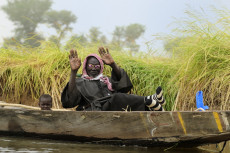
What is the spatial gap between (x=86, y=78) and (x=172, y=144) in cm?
150

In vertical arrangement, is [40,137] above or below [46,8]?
below

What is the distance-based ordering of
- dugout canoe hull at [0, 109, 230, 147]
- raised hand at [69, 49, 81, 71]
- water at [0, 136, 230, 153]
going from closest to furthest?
dugout canoe hull at [0, 109, 230, 147] → water at [0, 136, 230, 153] → raised hand at [69, 49, 81, 71]

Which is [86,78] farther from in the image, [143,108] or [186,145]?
[186,145]

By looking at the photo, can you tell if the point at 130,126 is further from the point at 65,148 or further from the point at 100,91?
the point at 100,91

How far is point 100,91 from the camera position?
14.3 ft

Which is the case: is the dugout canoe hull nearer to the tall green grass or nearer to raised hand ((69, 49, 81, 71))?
raised hand ((69, 49, 81, 71))

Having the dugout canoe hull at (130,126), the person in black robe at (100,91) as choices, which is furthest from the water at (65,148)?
the person in black robe at (100,91)

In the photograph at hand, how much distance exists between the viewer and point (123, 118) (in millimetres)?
3414

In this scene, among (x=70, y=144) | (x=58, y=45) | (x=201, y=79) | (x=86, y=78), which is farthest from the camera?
(x=58, y=45)

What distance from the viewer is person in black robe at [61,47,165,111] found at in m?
3.96

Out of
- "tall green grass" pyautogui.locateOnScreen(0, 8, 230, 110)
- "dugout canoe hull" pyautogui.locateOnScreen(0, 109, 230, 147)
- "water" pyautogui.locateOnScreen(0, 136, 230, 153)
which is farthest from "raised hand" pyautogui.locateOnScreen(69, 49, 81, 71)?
"tall green grass" pyautogui.locateOnScreen(0, 8, 230, 110)

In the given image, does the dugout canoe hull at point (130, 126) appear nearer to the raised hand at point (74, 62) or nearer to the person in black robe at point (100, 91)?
the person in black robe at point (100, 91)

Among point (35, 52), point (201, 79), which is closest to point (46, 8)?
point (35, 52)

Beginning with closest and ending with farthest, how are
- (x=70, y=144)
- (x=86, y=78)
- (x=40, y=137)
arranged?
1. (x=70, y=144)
2. (x=40, y=137)
3. (x=86, y=78)
